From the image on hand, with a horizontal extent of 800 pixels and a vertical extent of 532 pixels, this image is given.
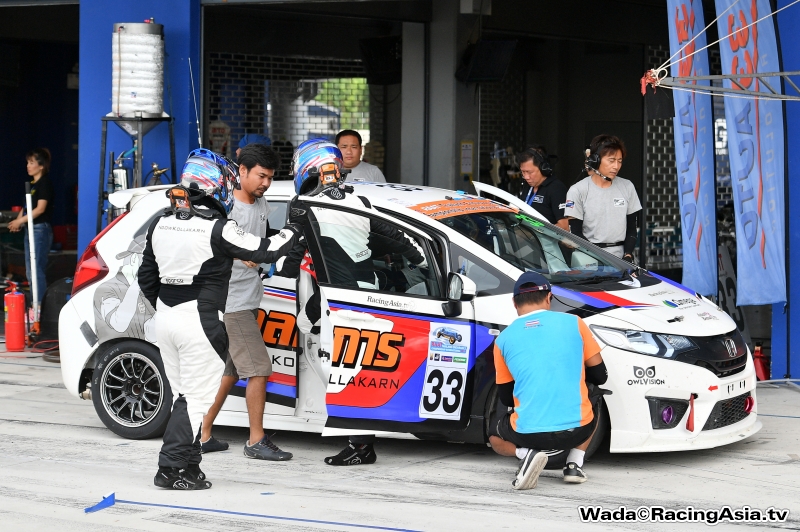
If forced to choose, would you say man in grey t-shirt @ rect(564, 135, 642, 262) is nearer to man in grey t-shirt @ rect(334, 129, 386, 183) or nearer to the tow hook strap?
man in grey t-shirt @ rect(334, 129, 386, 183)

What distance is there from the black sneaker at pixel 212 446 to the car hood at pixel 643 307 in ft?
7.66

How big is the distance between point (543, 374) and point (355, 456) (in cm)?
143

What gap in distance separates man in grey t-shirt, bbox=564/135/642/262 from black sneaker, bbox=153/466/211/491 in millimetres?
3840

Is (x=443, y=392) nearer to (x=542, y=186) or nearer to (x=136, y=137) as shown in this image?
(x=542, y=186)

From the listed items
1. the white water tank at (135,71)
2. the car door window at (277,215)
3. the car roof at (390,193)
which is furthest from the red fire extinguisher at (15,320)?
the car door window at (277,215)

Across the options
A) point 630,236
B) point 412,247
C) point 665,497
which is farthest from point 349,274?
point 630,236

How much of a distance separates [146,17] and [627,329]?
21.6 feet

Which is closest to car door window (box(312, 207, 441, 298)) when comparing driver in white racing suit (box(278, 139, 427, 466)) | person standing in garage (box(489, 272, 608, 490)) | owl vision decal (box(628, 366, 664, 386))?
driver in white racing suit (box(278, 139, 427, 466))

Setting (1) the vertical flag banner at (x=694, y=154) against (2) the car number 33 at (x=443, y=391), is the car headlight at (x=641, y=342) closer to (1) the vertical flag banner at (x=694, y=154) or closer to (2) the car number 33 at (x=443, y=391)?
(2) the car number 33 at (x=443, y=391)

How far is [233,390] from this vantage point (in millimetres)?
7023

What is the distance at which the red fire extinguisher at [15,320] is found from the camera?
36.5 ft

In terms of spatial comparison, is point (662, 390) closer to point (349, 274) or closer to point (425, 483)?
point (425, 483)

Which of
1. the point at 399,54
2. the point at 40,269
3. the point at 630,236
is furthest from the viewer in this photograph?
the point at 399,54

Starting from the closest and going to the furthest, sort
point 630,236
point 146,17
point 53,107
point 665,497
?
point 665,497 → point 630,236 → point 146,17 → point 53,107
